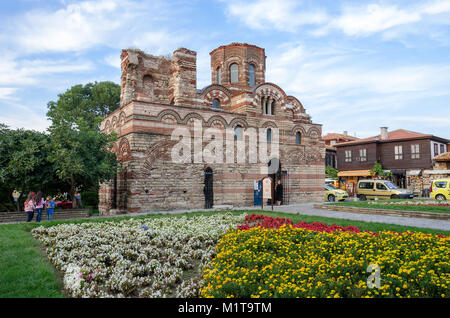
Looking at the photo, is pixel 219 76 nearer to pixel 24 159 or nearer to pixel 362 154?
pixel 24 159

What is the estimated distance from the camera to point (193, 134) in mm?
17703

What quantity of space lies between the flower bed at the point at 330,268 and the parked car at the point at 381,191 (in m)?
16.4

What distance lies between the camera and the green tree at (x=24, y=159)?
1308 cm

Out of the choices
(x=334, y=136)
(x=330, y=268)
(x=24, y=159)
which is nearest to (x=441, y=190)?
(x=330, y=268)

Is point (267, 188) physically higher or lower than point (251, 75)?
lower

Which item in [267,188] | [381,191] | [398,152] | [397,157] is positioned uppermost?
[398,152]

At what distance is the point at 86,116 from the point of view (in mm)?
32031

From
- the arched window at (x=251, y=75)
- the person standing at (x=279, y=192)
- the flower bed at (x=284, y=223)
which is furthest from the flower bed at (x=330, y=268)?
the arched window at (x=251, y=75)

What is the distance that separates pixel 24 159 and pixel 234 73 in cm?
1700

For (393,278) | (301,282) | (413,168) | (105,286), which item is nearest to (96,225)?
(105,286)

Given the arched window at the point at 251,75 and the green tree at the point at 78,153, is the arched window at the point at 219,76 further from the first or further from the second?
the green tree at the point at 78,153

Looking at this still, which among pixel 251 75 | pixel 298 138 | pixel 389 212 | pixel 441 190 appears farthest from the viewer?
pixel 251 75

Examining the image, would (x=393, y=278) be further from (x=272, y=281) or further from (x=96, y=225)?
(x=96, y=225)
